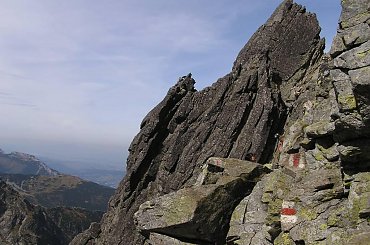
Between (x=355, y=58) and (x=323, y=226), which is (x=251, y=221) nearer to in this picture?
(x=323, y=226)

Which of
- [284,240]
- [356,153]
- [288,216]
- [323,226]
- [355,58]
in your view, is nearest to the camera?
[355,58]

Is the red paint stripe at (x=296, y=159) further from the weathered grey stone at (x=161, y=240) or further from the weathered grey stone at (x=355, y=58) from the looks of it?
the weathered grey stone at (x=161, y=240)

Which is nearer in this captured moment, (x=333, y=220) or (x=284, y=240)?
(x=333, y=220)

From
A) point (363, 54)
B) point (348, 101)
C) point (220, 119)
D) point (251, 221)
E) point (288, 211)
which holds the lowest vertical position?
point (251, 221)

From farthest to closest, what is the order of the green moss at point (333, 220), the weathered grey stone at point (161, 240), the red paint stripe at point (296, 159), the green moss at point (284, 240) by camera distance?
the weathered grey stone at point (161, 240), the red paint stripe at point (296, 159), the green moss at point (284, 240), the green moss at point (333, 220)

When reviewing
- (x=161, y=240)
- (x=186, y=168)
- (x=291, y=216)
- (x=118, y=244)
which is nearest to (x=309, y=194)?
(x=291, y=216)

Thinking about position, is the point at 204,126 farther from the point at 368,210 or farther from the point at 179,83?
the point at 368,210

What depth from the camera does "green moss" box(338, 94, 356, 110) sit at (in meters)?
17.2

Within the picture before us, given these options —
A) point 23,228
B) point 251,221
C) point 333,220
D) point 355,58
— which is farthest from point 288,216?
point 23,228

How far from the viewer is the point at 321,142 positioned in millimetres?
22359

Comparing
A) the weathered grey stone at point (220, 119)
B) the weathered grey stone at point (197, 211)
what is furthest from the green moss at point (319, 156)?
the weathered grey stone at point (220, 119)

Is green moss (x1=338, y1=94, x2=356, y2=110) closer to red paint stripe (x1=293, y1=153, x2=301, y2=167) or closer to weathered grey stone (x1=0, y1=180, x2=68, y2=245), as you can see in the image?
red paint stripe (x1=293, y1=153, x2=301, y2=167)

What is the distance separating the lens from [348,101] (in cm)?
1734

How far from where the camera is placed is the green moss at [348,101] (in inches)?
677
